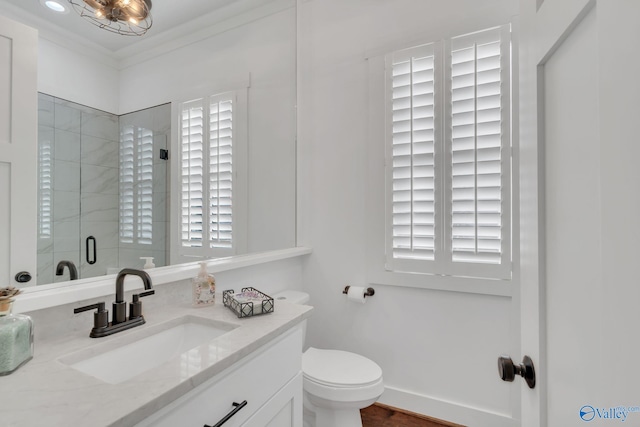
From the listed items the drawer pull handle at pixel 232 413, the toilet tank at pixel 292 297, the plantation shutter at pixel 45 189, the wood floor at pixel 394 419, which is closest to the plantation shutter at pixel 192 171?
the plantation shutter at pixel 45 189

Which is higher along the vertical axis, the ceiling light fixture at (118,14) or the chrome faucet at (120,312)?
the ceiling light fixture at (118,14)

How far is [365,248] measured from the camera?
1.97 meters

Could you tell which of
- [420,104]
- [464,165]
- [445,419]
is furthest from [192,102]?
[445,419]

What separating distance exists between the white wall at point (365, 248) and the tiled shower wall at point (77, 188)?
123cm

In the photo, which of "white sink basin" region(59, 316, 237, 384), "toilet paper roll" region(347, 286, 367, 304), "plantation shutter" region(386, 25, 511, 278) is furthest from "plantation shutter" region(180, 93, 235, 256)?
"plantation shutter" region(386, 25, 511, 278)

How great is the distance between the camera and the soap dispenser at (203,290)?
1.21 meters

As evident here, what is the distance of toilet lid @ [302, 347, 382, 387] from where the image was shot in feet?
4.67

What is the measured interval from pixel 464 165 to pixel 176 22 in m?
1.57

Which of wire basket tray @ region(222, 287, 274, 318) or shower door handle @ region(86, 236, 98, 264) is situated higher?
shower door handle @ region(86, 236, 98, 264)

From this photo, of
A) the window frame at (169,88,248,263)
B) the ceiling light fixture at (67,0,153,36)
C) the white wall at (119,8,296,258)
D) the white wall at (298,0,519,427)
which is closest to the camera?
the ceiling light fixture at (67,0,153,36)

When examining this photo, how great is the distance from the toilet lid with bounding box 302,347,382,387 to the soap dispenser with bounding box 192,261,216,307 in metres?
0.62

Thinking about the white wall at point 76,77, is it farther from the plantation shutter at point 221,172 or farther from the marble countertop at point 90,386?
the marble countertop at point 90,386

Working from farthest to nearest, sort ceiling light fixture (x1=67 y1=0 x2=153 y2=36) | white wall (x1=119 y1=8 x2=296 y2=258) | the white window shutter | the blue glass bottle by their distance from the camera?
1. the white window shutter
2. white wall (x1=119 y1=8 x2=296 y2=258)
3. ceiling light fixture (x1=67 y1=0 x2=153 y2=36)
4. the blue glass bottle

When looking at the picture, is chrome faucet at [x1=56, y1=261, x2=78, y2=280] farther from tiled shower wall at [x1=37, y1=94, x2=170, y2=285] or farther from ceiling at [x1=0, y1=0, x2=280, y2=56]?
ceiling at [x1=0, y1=0, x2=280, y2=56]
